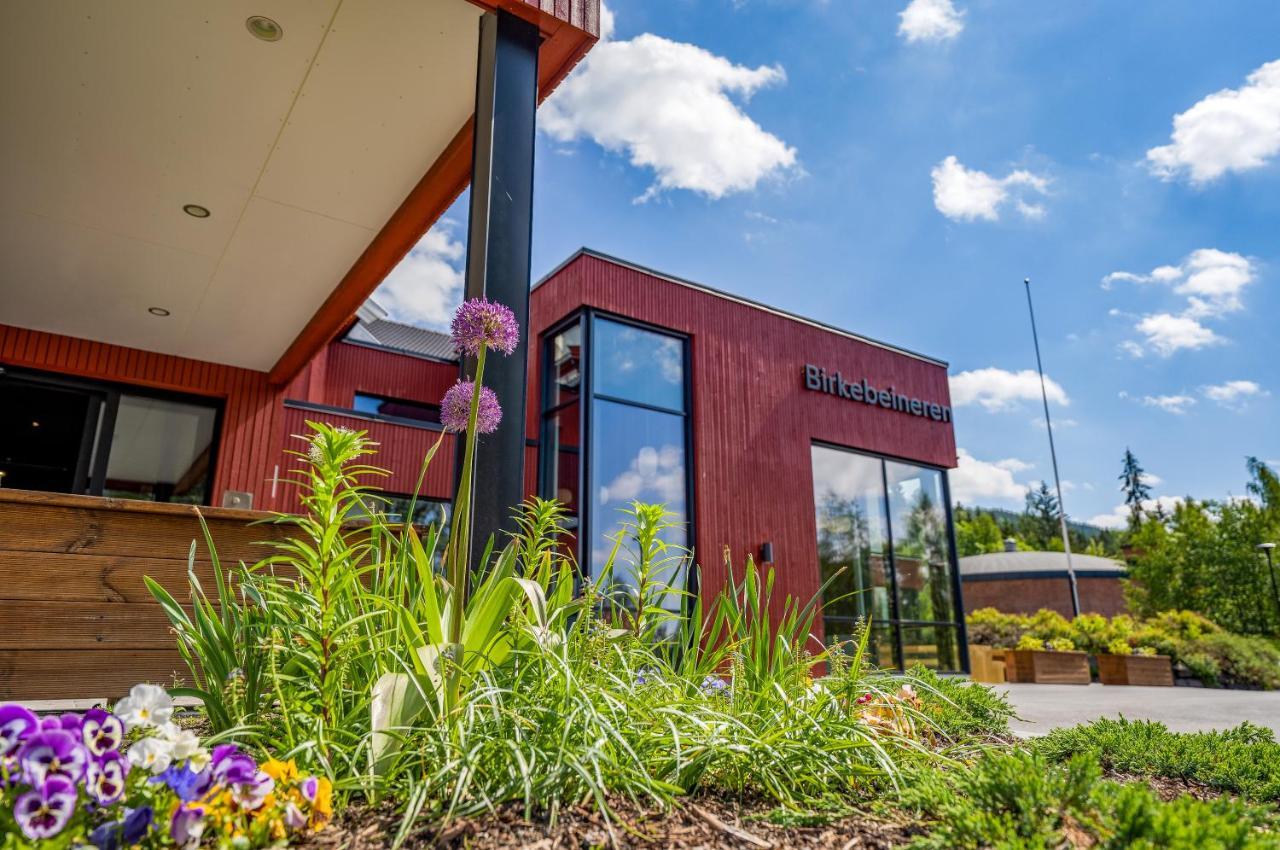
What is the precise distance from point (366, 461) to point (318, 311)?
240cm

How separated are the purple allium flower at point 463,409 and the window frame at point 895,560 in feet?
27.7

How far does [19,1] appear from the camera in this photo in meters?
3.00

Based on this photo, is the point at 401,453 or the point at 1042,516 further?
the point at 1042,516

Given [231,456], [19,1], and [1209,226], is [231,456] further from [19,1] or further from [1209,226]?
[1209,226]

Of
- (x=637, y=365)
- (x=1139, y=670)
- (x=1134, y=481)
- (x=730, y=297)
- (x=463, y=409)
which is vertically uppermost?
(x=1134, y=481)

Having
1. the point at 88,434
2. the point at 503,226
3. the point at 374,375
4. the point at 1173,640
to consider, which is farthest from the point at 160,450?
the point at 1173,640

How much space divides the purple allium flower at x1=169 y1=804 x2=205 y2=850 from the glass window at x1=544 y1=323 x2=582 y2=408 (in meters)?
7.25

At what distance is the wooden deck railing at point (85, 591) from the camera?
205 centimetres

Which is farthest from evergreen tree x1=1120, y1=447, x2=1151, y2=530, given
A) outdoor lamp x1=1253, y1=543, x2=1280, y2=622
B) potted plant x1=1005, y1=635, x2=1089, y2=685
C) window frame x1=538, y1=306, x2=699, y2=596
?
window frame x1=538, y1=306, x2=699, y2=596

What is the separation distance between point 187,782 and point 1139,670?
1330cm

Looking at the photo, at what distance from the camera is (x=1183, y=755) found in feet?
6.20

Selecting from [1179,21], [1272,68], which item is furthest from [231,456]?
[1272,68]

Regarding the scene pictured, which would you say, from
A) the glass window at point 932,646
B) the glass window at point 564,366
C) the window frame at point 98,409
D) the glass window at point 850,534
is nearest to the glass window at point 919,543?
the glass window at point 932,646

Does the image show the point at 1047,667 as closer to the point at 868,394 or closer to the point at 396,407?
the point at 868,394
